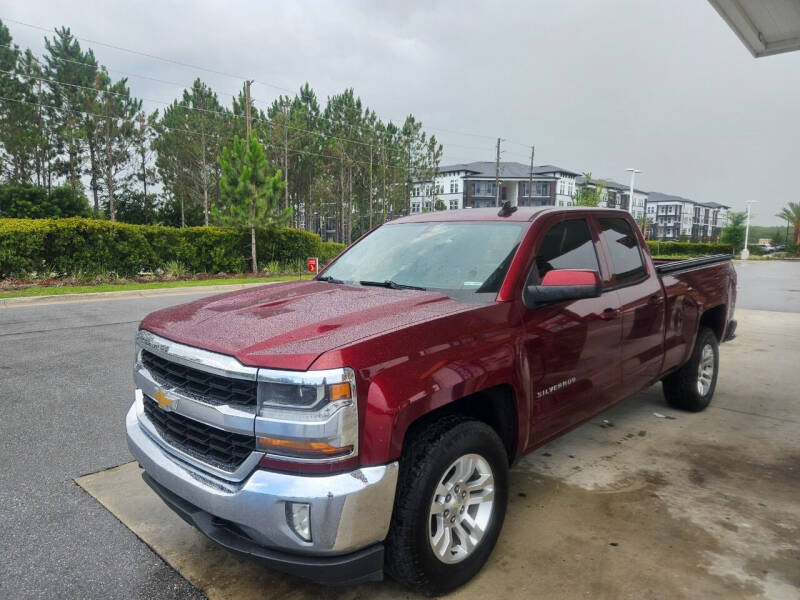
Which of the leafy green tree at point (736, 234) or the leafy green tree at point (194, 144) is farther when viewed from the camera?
the leafy green tree at point (736, 234)

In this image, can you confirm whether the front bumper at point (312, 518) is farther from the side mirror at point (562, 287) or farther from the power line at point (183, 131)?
the power line at point (183, 131)

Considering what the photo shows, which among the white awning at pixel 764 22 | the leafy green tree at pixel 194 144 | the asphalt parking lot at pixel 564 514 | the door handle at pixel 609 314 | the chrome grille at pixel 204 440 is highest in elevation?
the leafy green tree at pixel 194 144

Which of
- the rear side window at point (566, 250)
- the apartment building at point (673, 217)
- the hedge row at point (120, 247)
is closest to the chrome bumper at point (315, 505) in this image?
the rear side window at point (566, 250)

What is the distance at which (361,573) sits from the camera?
2.07 metres

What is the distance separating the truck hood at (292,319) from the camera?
2.09m

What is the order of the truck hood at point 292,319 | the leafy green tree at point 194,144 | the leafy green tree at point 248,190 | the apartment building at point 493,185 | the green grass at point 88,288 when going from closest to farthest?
the truck hood at point 292,319
the green grass at point 88,288
the leafy green tree at point 248,190
the leafy green tree at point 194,144
the apartment building at point 493,185

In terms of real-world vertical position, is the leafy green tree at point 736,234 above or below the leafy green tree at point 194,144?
below

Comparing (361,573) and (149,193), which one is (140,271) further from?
(149,193)

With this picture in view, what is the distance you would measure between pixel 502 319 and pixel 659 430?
2797 millimetres

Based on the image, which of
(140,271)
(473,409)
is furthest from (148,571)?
(140,271)

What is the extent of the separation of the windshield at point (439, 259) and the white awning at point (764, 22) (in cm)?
612

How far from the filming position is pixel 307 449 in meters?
1.98

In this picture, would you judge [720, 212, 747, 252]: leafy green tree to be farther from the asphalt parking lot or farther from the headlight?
the headlight

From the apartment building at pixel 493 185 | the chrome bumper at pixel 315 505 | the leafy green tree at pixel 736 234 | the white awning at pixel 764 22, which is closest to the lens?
the chrome bumper at pixel 315 505
